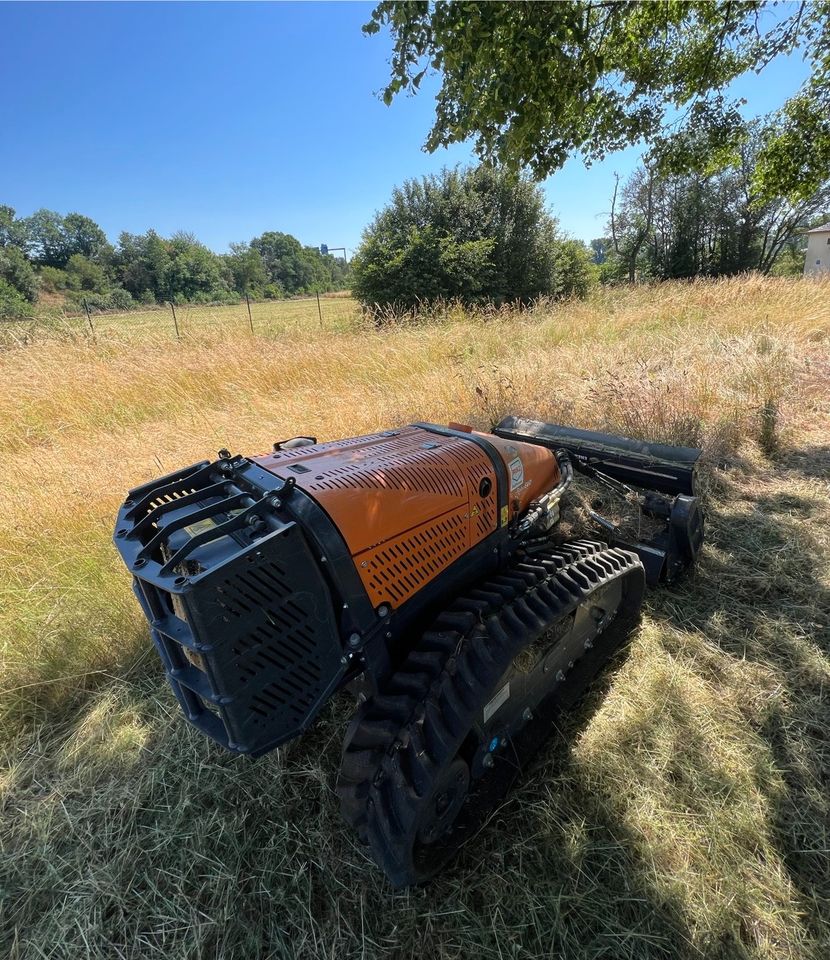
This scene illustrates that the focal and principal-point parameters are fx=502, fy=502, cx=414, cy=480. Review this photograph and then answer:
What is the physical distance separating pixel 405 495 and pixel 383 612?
1.22ft

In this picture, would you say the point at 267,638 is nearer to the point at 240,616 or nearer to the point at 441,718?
the point at 240,616

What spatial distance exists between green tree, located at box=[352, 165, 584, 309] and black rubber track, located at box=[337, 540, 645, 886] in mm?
11756

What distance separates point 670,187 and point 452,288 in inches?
790

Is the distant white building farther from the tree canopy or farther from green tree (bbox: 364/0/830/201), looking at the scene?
green tree (bbox: 364/0/830/201)

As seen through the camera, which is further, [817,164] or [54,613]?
[817,164]

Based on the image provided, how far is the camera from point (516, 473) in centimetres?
212

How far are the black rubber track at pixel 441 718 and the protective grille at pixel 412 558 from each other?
15 cm

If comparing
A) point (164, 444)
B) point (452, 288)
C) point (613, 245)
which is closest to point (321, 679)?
point (164, 444)

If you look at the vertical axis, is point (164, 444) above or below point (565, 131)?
below

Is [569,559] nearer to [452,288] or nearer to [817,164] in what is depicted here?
[817,164]

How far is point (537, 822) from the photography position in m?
1.71

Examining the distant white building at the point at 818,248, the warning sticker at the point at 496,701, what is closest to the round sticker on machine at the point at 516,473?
the warning sticker at the point at 496,701

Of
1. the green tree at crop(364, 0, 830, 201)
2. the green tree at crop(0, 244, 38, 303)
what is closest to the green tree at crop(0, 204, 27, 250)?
the green tree at crop(0, 244, 38, 303)

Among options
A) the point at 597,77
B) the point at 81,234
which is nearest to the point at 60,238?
the point at 81,234
